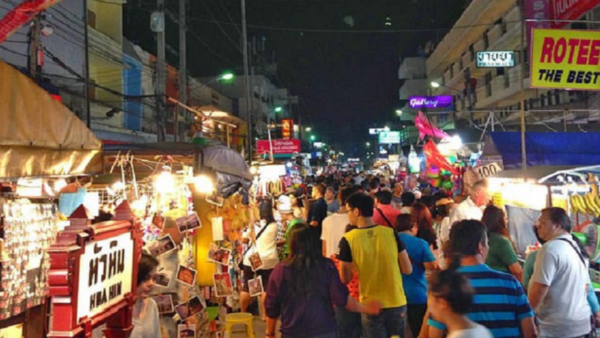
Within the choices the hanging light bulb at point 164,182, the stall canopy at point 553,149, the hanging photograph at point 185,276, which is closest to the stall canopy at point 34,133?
the hanging photograph at point 185,276

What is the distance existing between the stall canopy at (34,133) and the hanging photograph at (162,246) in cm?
222

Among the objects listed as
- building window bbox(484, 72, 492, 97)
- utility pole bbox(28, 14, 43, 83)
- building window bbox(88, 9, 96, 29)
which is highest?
building window bbox(88, 9, 96, 29)

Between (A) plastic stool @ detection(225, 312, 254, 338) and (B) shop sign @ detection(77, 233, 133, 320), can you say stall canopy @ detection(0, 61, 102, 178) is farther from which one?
(A) plastic stool @ detection(225, 312, 254, 338)

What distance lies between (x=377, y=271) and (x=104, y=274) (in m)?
2.69

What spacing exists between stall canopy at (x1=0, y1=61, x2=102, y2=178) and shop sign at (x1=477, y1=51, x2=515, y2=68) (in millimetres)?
19662

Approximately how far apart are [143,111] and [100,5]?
549cm

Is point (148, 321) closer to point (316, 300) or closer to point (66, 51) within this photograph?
point (316, 300)

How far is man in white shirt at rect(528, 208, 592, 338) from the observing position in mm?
4176

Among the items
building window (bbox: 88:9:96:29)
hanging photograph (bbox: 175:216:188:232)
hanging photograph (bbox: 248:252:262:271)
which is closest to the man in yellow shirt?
hanging photograph (bbox: 175:216:188:232)

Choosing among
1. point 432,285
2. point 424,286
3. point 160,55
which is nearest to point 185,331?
point 424,286

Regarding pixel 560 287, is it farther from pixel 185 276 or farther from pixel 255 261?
pixel 255 261

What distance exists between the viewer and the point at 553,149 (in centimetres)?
920

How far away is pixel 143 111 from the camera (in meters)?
25.2

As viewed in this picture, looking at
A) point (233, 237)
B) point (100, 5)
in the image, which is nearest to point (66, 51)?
point (100, 5)
